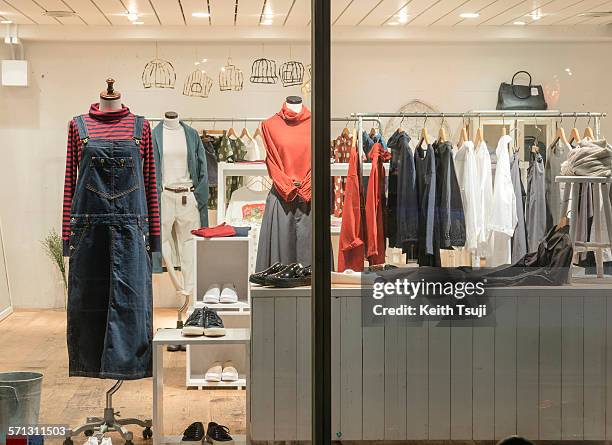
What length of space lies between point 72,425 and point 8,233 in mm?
753

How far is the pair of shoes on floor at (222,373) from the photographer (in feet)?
9.35

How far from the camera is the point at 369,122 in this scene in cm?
296

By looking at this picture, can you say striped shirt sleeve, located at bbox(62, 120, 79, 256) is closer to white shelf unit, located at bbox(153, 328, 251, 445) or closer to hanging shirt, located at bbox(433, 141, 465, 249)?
white shelf unit, located at bbox(153, 328, 251, 445)

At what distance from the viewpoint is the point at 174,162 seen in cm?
275

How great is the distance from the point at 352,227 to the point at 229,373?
2.38ft

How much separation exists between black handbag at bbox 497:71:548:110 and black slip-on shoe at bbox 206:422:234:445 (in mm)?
1607

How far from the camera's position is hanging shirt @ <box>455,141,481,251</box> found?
296 centimetres

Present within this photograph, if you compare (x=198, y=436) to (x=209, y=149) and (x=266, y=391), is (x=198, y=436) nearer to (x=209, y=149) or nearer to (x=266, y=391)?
(x=266, y=391)

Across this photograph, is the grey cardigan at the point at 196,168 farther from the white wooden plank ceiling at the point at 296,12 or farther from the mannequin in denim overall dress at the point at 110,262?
the white wooden plank ceiling at the point at 296,12

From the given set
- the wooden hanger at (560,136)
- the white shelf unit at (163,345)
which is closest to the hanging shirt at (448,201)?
the wooden hanger at (560,136)

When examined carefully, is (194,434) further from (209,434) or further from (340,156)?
(340,156)

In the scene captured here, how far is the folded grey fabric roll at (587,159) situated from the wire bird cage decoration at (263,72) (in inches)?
45.7

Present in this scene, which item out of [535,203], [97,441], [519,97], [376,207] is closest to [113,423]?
[97,441]

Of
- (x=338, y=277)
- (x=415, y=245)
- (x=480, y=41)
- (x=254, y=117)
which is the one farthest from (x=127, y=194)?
(x=480, y=41)
